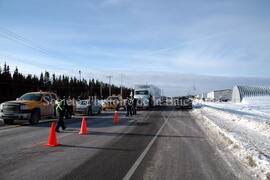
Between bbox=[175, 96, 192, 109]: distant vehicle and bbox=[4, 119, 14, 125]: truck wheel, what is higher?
bbox=[175, 96, 192, 109]: distant vehicle

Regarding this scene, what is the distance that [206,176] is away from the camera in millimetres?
5148

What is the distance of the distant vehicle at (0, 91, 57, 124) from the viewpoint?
13789mm

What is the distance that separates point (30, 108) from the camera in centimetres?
1435

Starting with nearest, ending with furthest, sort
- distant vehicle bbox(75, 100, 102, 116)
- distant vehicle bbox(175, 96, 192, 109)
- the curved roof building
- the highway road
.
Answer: the highway road
distant vehicle bbox(75, 100, 102, 116)
distant vehicle bbox(175, 96, 192, 109)
the curved roof building

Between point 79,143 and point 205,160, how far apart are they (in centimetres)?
475

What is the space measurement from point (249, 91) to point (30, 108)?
73.9 metres

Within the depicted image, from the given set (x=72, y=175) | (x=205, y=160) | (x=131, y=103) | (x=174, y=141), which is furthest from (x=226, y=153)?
(x=131, y=103)

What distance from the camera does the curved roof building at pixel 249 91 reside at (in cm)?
7069

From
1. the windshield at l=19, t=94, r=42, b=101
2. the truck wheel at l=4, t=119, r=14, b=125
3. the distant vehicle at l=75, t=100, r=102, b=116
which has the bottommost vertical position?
the truck wheel at l=4, t=119, r=14, b=125

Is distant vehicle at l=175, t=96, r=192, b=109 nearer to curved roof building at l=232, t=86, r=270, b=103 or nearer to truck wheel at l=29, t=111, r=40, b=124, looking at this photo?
truck wheel at l=29, t=111, r=40, b=124

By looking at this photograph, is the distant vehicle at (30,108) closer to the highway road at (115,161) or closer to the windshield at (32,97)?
the windshield at (32,97)

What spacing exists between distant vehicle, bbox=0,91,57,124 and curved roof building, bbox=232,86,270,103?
64603 mm

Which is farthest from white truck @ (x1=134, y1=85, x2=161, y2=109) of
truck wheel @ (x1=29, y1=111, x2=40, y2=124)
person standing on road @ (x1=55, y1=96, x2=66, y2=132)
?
person standing on road @ (x1=55, y1=96, x2=66, y2=132)

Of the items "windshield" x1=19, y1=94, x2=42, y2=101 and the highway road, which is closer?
the highway road
